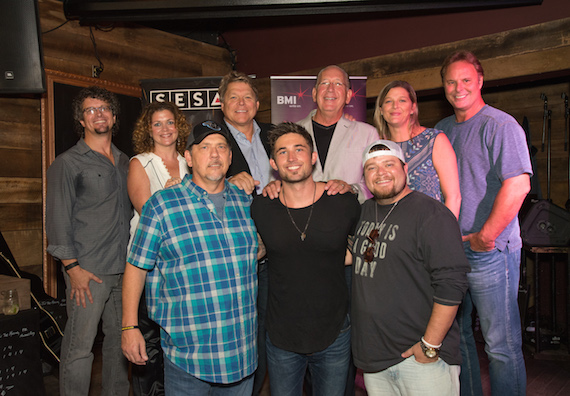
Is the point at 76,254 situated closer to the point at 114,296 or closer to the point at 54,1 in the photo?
the point at 114,296

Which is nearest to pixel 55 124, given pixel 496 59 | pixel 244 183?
pixel 244 183

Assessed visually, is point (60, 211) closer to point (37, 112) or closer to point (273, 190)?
point (273, 190)

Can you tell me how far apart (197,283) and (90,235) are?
3.89ft

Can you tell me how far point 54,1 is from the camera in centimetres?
446

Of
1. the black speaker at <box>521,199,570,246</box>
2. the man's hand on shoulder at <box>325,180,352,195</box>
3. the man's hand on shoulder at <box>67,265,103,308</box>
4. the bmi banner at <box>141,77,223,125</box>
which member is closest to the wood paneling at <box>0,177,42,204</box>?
the bmi banner at <box>141,77,223,125</box>

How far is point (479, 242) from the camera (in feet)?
7.13

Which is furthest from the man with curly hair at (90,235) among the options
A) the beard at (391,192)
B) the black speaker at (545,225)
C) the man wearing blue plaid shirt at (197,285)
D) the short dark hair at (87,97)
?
the black speaker at (545,225)

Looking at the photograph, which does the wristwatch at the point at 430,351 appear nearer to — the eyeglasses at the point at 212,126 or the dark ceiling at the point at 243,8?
the eyeglasses at the point at 212,126

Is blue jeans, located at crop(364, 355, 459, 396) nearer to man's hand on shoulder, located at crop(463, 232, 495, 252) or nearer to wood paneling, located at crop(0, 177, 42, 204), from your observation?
man's hand on shoulder, located at crop(463, 232, 495, 252)

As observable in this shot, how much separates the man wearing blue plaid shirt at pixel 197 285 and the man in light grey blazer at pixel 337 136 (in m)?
0.81

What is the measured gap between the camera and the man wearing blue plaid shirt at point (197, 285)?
1.71 m

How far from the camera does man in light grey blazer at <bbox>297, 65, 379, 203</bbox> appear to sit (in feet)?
7.98

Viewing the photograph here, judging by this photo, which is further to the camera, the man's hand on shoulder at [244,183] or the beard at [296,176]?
the man's hand on shoulder at [244,183]

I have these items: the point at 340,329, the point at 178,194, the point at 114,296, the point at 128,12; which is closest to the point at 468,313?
the point at 340,329
